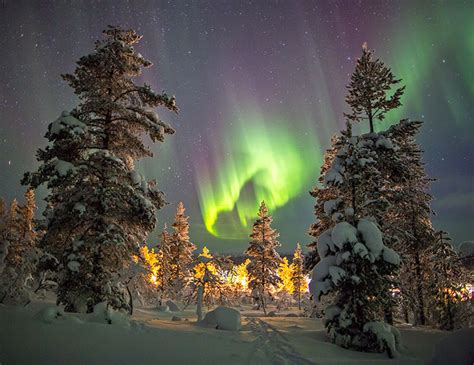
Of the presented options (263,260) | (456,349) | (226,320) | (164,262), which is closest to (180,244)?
(164,262)

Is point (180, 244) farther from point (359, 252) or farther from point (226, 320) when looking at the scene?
point (359, 252)

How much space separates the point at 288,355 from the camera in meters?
10.2

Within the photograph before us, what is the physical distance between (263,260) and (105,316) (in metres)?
29.7

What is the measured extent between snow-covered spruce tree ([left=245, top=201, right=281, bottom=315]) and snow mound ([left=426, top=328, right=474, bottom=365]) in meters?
29.0

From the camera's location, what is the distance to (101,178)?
11.8m

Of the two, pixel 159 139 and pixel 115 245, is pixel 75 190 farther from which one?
→ pixel 159 139

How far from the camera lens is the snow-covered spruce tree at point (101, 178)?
428 inches

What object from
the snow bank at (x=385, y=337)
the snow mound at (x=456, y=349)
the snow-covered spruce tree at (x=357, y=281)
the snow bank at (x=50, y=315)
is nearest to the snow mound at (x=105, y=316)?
the snow bank at (x=50, y=315)

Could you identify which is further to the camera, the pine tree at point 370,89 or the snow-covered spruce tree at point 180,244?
the snow-covered spruce tree at point 180,244

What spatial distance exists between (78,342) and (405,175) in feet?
46.8

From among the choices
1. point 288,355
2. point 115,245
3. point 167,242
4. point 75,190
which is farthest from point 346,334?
point 167,242

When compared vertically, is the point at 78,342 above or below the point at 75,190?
below

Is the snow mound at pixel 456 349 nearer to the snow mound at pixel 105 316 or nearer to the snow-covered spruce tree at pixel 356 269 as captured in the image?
the snow-covered spruce tree at pixel 356 269

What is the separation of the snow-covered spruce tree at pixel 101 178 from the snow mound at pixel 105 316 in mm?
737
